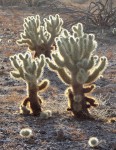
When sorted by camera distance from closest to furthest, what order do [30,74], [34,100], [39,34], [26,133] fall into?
[26,133] < [30,74] < [34,100] < [39,34]

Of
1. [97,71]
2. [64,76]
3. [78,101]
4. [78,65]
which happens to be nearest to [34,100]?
[64,76]

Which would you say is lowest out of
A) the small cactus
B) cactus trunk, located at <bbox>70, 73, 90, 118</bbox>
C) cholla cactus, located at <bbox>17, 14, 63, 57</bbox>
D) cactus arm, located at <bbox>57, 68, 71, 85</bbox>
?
the small cactus

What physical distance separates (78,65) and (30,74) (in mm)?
703

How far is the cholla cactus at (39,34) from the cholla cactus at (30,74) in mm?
3567

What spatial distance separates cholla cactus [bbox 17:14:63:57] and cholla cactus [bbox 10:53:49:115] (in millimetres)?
3567

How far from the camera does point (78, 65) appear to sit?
639 centimetres

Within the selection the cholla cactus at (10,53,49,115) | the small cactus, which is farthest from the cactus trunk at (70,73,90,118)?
the small cactus

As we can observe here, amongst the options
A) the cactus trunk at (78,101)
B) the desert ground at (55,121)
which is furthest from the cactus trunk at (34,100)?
the cactus trunk at (78,101)

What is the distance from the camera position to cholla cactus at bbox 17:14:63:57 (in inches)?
404

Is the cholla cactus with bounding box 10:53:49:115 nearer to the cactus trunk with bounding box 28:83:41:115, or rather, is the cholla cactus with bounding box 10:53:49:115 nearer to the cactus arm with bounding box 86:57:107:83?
the cactus trunk with bounding box 28:83:41:115

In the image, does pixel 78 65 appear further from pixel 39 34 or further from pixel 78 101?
pixel 39 34

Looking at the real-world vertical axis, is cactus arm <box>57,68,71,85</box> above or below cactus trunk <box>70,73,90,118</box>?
above

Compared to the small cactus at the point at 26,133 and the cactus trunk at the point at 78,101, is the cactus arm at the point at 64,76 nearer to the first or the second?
the cactus trunk at the point at 78,101

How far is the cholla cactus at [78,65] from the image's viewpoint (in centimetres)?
639
